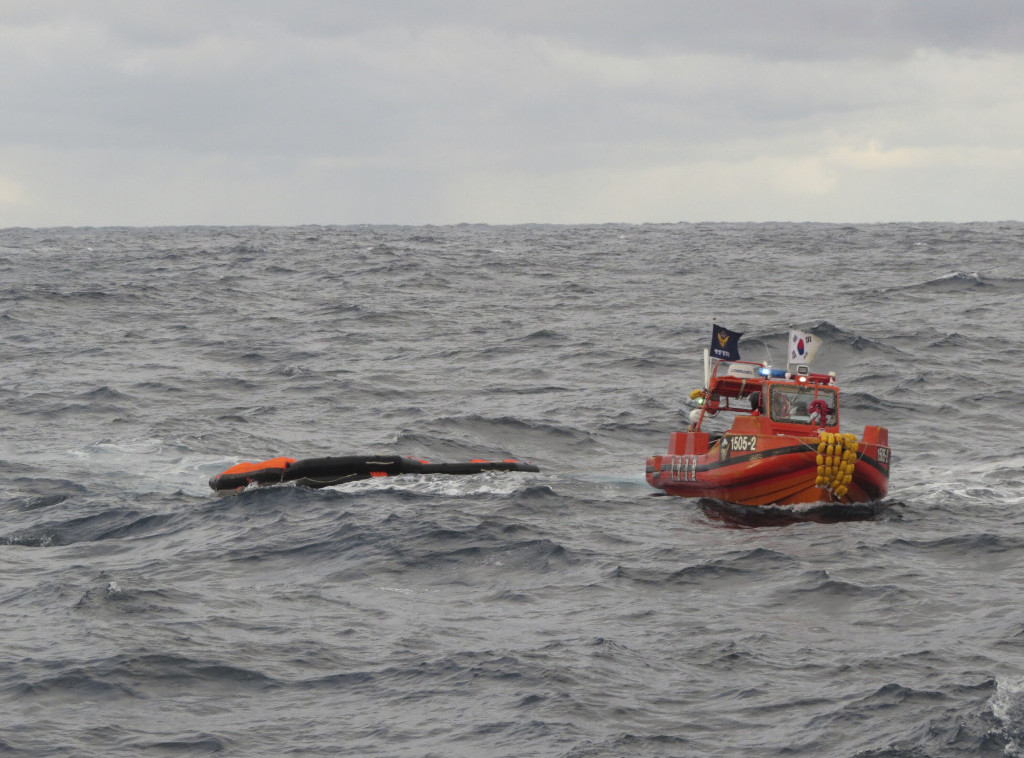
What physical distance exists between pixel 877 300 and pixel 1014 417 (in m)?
24.0

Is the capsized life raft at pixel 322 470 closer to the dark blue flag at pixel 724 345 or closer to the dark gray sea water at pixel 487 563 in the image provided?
the dark gray sea water at pixel 487 563

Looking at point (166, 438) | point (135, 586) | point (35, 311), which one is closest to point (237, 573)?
point (135, 586)

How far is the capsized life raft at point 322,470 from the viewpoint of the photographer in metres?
24.3

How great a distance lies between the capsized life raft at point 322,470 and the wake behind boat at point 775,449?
14.7ft

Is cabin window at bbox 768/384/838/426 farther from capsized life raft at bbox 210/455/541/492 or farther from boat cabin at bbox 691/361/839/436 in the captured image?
capsized life raft at bbox 210/455/541/492

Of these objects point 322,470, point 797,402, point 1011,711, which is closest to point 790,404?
point 797,402

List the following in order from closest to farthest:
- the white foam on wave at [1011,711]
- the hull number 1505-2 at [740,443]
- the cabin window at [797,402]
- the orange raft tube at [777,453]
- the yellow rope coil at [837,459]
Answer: the white foam on wave at [1011,711] → the yellow rope coil at [837,459] → the orange raft tube at [777,453] → the hull number 1505-2 at [740,443] → the cabin window at [797,402]

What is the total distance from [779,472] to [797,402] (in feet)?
7.79

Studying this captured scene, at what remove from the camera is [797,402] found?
24562mm

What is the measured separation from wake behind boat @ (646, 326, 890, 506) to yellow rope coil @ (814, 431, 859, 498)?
0.06 ft

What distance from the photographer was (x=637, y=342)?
46.2m

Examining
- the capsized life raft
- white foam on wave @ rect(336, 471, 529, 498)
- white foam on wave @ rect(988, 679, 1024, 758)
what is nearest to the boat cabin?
white foam on wave @ rect(336, 471, 529, 498)

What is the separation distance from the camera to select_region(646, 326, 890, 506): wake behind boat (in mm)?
22359

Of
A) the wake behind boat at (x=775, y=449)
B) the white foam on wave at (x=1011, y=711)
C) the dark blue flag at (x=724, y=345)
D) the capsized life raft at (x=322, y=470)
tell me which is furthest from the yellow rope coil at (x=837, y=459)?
the white foam on wave at (x=1011, y=711)
